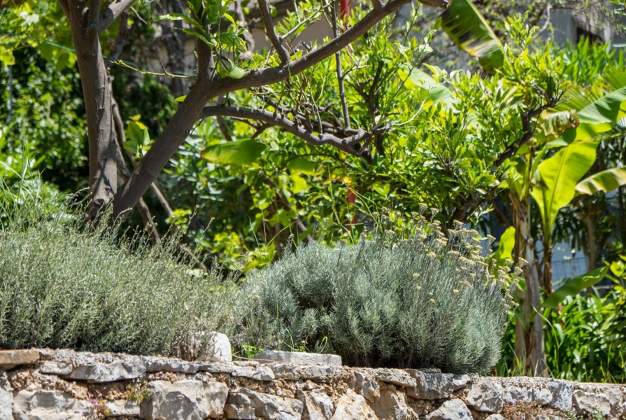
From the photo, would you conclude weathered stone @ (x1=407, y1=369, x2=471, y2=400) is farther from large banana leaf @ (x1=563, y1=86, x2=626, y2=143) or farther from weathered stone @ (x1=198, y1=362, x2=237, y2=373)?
large banana leaf @ (x1=563, y1=86, x2=626, y2=143)

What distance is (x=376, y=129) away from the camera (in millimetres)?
6406

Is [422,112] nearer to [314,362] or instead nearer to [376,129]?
[376,129]

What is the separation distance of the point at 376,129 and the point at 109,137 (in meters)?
1.86

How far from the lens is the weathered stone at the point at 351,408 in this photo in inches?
189

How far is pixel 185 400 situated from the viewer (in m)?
4.27

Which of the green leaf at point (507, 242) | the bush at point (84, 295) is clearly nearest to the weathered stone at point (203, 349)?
the bush at point (84, 295)

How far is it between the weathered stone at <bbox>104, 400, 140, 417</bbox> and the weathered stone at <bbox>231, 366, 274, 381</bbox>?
0.57 m

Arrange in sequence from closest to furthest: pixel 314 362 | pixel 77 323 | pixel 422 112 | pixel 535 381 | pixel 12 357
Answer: pixel 12 357 → pixel 77 323 → pixel 314 362 → pixel 535 381 → pixel 422 112

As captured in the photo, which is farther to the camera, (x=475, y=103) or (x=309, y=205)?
(x=309, y=205)

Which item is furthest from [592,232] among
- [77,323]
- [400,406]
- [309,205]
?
[77,323]

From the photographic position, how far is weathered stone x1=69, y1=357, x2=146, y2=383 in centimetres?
398

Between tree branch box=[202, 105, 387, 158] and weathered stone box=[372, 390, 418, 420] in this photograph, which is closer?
weathered stone box=[372, 390, 418, 420]

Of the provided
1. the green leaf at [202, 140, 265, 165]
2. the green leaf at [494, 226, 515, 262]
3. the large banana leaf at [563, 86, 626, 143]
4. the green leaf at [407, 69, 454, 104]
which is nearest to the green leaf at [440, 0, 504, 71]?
the green leaf at [407, 69, 454, 104]

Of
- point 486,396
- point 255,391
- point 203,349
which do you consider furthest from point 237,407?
point 486,396
